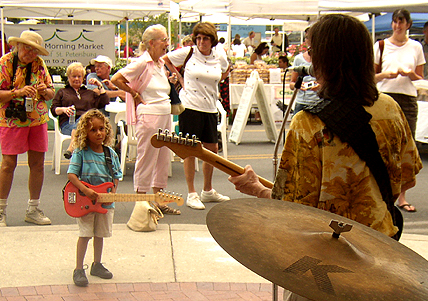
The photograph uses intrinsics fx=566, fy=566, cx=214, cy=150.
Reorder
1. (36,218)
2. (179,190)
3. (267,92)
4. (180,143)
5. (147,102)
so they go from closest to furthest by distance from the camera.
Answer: (180,143)
(36,218)
(147,102)
(179,190)
(267,92)

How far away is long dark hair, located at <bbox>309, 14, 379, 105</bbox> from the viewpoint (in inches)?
84.1

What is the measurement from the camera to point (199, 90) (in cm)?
659

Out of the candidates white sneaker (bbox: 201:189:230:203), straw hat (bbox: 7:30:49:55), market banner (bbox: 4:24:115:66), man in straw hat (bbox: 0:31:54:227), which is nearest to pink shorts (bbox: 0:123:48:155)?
man in straw hat (bbox: 0:31:54:227)

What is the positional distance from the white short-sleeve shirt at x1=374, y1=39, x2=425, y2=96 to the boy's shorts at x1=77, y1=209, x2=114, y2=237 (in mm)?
3804

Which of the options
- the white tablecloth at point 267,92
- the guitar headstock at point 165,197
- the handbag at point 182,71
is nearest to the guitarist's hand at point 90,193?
the guitar headstock at point 165,197

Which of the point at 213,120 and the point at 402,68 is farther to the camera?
the point at 213,120

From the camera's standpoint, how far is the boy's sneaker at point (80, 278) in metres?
4.26

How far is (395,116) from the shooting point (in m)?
2.23

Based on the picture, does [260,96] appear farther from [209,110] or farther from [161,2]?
[209,110]

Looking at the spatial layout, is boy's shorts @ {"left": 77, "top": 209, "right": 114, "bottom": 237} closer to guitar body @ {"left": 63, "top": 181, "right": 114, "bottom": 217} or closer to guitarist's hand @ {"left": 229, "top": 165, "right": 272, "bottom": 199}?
guitar body @ {"left": 63, "top": 181, "right": 114, "bottom": 217}

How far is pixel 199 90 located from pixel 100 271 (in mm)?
2792

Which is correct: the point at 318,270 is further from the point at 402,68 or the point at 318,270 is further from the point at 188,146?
the point at 402,68

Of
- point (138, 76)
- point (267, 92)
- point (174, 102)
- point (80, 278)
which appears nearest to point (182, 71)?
point (174, 102)

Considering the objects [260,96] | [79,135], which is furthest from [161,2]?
[79,135]
